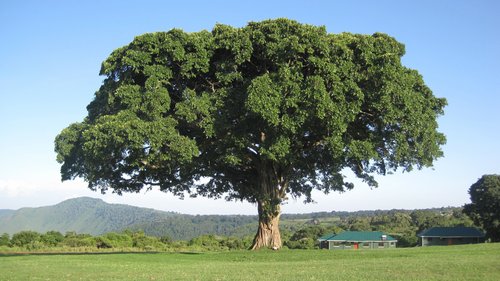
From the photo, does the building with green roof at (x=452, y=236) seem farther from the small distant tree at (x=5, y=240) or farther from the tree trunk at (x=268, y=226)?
A: the small distant tree at (x=5, y=240)

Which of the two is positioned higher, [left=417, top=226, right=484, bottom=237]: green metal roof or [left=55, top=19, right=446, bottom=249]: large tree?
[left=55, top=19, right=446, bottom=249]: large tree

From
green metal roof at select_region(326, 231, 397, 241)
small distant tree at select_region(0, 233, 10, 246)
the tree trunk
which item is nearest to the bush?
small distant tree at select_region(0, 233, 10, 246)

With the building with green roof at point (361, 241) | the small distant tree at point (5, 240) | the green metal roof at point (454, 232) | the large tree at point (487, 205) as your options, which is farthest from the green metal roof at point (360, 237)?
the small distant tree at point (5, 240)

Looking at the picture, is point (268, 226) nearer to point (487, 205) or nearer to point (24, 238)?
point (24, 238)

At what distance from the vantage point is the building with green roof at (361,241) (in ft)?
241

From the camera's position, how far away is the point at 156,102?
24438mm

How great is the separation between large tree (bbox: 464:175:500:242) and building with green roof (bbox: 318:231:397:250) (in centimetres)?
1422

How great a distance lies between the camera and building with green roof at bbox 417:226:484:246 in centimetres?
6750

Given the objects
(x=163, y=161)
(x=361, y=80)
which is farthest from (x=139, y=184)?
(x=361, y=80)

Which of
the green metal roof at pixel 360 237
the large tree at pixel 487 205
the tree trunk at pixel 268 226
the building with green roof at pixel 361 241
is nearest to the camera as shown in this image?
the tree trunk at pixel 268 226

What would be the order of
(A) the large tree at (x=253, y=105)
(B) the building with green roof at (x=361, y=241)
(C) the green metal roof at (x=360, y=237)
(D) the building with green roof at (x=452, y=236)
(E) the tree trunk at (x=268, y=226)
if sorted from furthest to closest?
(C) the green metal roof at (x=360, y=237) → (B) the building with green roof at (x=361, y=241) → (D) the building with green roof at (x=452, y=236) → (E) the tree trunk at (x=268, y=226) → (A) the large tree at (x=253, y=105)

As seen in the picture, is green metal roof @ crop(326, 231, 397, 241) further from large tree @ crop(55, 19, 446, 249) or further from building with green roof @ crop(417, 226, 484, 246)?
large tree @ crop(55, 19, 446, 249)

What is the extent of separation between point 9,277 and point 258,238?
16.6 meters

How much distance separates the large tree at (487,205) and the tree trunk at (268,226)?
3918 cm
